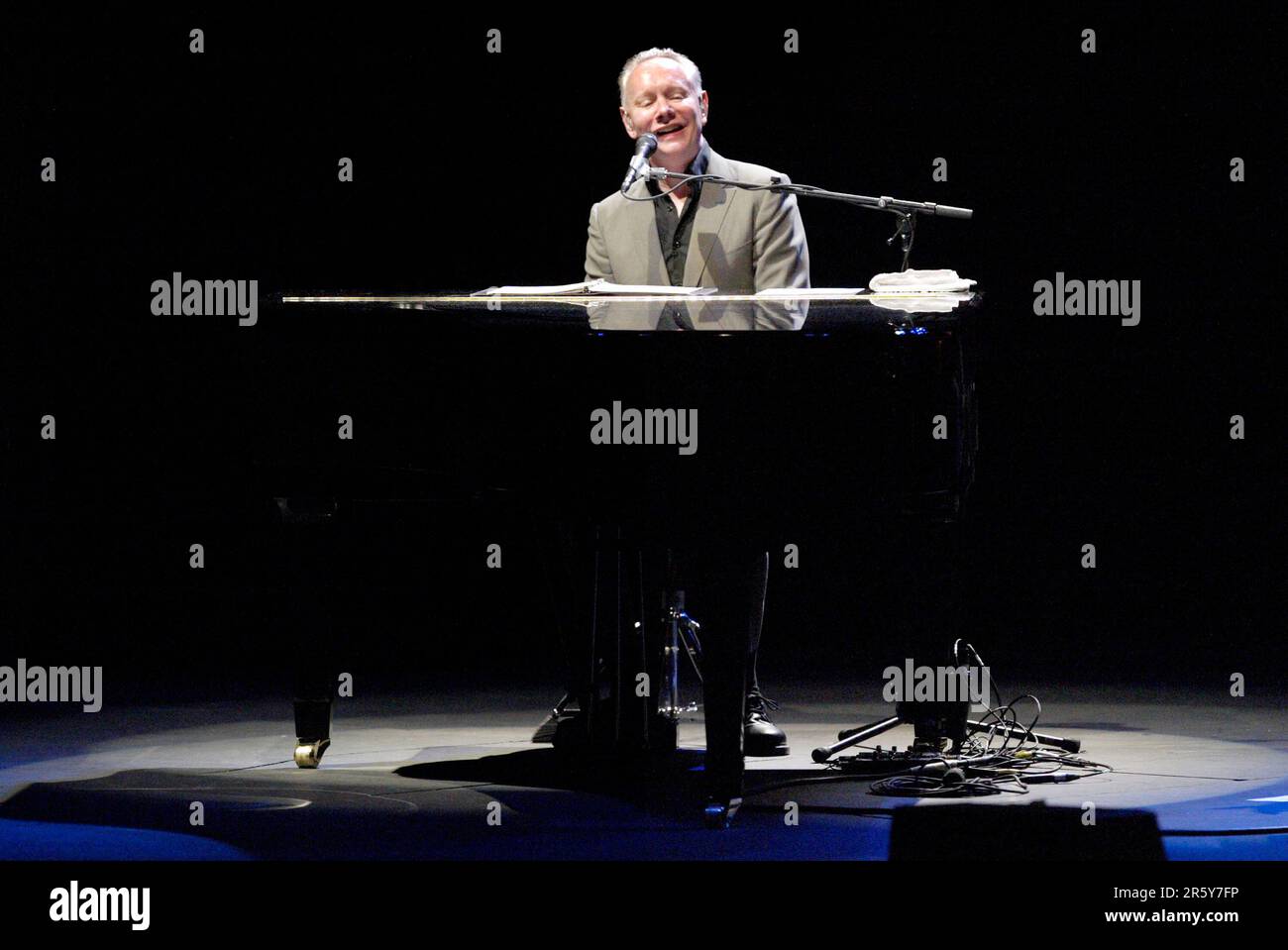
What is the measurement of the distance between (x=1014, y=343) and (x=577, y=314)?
2531 millimetres

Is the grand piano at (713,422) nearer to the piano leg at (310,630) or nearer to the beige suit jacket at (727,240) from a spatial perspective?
the piano leg at (310,630)

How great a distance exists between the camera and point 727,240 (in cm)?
462

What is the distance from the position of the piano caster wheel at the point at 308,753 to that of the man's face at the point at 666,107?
1.75 meters

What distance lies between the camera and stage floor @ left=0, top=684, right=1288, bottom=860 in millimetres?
3428

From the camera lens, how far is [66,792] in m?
4.03

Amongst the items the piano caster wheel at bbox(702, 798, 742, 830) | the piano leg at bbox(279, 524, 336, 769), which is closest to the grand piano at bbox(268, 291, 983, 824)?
the piano caster wheel at bbox(702, 798, 742, 830)

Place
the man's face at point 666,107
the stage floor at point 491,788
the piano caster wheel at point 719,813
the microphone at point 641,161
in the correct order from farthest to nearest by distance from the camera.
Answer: the man's face at point 666,107 → the microphone at point 641,161 → the piano caster wheel at point 719,813 → the stage floor at point 491,788

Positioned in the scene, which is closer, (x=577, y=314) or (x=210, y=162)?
(x=577, y=314)

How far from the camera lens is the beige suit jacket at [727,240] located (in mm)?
4598

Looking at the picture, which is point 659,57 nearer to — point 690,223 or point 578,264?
point 690,223

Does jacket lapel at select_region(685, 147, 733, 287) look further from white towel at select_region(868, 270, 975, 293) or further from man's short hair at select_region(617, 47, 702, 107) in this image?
white towel at select_region(868, 270, 975, 293)

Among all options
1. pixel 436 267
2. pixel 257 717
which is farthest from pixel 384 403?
pixel 436 267

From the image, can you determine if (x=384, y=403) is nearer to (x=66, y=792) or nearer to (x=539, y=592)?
(x=66, y=792)

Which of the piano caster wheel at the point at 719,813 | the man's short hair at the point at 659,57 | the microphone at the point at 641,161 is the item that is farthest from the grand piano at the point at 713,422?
the man's short hair at the point at 659,57
